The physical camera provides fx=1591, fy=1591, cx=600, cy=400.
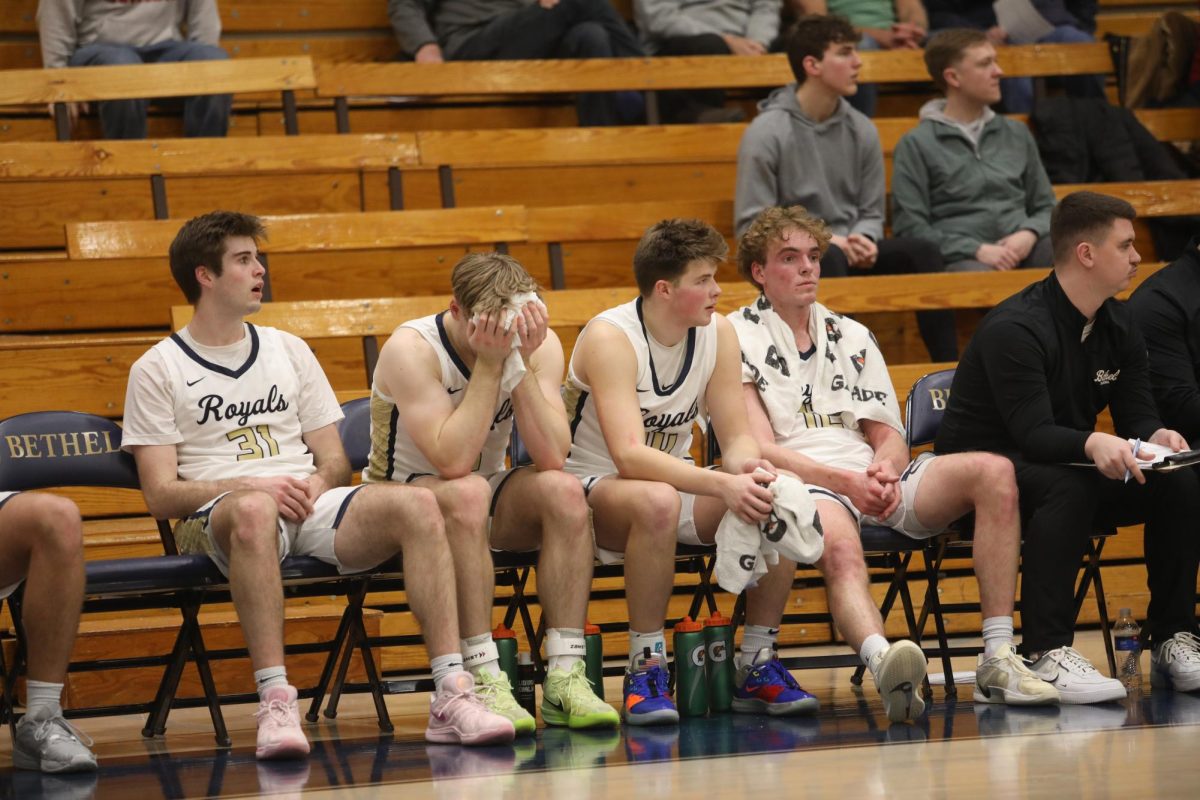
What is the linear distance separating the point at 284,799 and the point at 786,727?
1.25 metres

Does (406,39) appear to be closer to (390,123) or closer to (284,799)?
(390,123)

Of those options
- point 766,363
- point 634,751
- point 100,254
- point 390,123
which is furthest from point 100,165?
point 634,751

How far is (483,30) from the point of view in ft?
23.7

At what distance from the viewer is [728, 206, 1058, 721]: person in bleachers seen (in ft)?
12.4

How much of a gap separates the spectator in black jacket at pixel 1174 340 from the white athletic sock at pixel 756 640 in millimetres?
1386

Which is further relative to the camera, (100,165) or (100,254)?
(100,165)

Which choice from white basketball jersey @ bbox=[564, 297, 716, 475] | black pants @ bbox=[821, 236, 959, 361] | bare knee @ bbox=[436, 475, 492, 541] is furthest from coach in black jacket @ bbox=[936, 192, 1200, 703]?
black pants @ bbox=[821, 236, 959, 361]

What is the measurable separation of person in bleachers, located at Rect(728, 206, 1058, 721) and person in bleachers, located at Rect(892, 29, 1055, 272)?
193 centimetres

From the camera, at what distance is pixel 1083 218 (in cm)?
417

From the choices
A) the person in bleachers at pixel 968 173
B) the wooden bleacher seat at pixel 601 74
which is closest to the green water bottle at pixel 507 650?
the person in bleachers at pixel 968 173

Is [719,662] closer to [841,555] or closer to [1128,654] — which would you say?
[841,555]

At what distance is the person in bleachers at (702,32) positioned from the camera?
7.43 meters

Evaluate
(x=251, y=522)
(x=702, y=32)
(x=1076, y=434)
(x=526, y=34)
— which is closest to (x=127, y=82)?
(x=526, y=34)

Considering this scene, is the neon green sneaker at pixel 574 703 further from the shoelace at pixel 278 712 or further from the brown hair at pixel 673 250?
the brown hair at pixel 673 250
